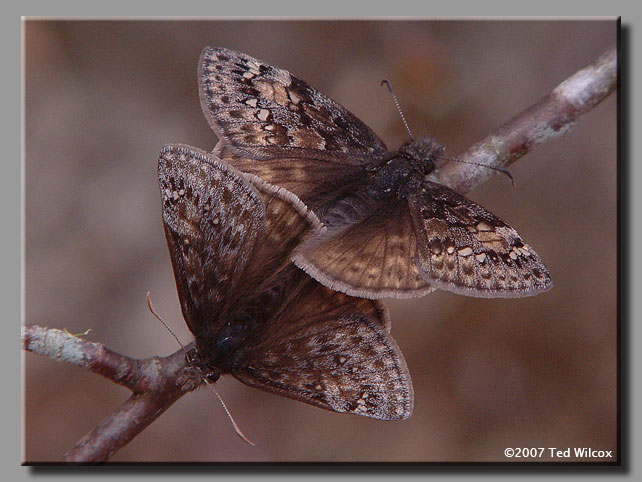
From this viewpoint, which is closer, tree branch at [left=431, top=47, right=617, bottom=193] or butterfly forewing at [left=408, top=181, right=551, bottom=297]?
butterfly forewing at [left=408, top=181, right=551, bottom=297]

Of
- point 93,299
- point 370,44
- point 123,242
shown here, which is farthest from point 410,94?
point 93,299

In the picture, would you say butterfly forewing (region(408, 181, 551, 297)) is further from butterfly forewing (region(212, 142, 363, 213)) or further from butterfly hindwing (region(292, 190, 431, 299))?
butterfly forewing (region(212, 142, 363, 213))

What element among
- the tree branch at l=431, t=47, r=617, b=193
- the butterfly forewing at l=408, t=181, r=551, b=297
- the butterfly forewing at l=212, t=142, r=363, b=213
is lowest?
the butterfly forewing at l=408, t=181, r=551, b=297

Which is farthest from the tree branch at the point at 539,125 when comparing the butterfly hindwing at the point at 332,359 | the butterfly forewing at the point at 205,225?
the butterfly forewing at the point at 205,225

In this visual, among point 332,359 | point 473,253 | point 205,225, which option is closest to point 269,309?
point 332,359

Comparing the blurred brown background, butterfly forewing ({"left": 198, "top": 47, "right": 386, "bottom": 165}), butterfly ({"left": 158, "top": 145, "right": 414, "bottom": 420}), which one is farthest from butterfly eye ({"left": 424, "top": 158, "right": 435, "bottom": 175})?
the blurred brown background

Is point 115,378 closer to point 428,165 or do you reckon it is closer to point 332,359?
point 332,359
